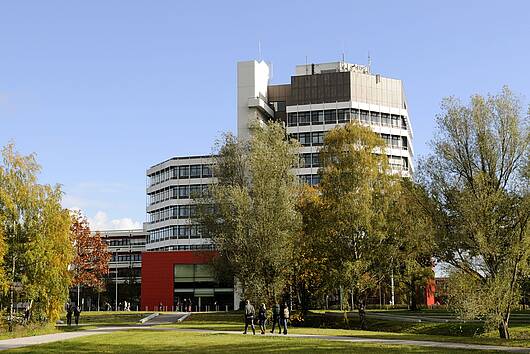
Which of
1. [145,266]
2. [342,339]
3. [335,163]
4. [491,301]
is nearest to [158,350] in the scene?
[342,339]

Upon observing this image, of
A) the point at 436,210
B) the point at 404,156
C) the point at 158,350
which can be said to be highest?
the point at 404,156

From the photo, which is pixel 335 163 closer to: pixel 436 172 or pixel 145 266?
pixel 436 172

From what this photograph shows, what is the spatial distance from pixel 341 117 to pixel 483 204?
71209 mm

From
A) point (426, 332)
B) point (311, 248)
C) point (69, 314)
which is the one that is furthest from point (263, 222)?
point (69, 314)

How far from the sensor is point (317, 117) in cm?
11562

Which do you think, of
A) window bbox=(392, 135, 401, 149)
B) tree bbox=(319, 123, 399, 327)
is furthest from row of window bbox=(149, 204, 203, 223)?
tree bbox=(319, 123, 399, 327)

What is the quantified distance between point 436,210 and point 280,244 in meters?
12.6

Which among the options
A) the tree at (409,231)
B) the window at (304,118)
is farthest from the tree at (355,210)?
the window at (304,118)

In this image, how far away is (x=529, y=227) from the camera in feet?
143

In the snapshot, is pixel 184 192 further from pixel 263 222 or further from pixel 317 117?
pixel 263 222

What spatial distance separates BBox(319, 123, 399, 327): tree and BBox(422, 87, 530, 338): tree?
8.40 m

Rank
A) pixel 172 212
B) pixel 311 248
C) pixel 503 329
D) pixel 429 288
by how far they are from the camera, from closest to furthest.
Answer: pixel 503 329, pixel 311 248, pixel 429 288, pixel 172 212

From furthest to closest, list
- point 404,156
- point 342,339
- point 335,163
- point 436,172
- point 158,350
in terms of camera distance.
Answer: point 404,156 < point 335,163 < point 436,172 < point 342,339 < point 158,350

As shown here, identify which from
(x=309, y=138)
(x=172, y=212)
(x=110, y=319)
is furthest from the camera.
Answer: (x=172, y=212)
